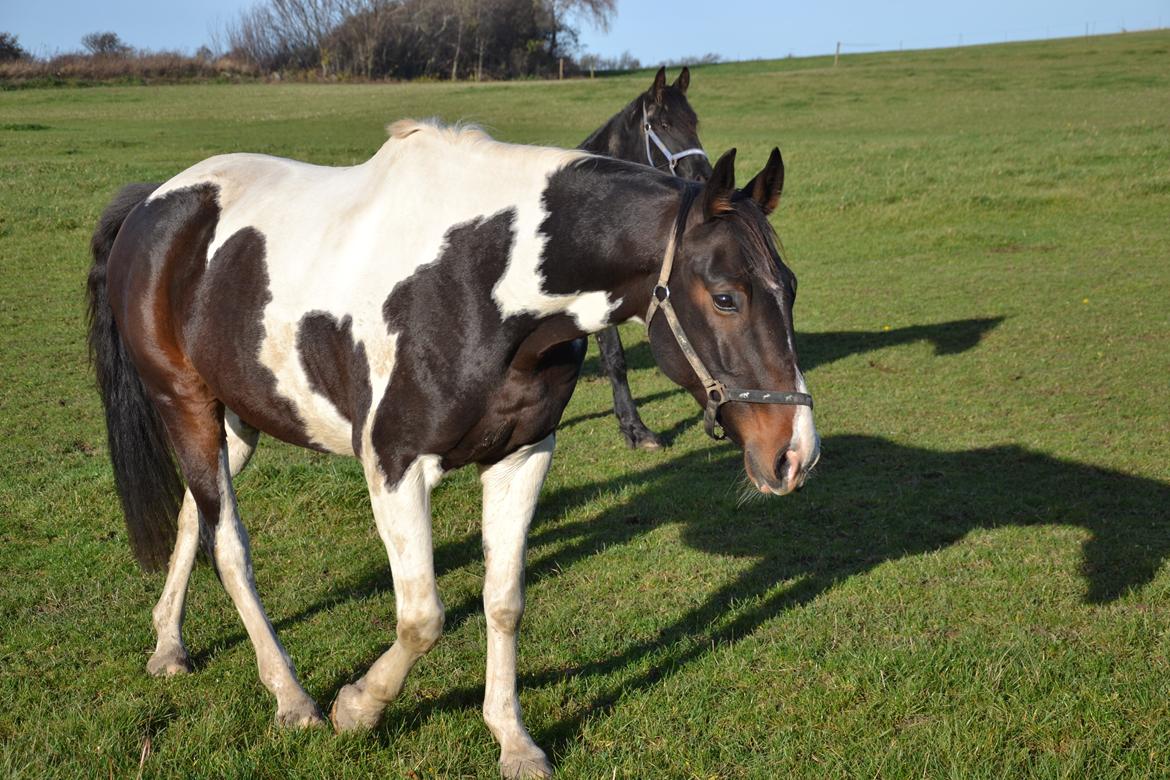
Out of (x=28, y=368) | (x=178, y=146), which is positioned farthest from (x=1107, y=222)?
(x=178, y=146)

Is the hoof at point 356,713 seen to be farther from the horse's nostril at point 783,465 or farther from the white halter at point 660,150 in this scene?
the white halter at point 660,150

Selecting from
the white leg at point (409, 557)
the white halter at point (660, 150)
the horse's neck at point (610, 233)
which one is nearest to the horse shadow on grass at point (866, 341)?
the white halter at point (660, 150)

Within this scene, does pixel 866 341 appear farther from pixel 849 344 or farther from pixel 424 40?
pixel 424 40

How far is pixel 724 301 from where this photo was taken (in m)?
3.14

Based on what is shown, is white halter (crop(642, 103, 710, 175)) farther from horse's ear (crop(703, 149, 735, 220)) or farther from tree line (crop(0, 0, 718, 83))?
tree line (crop(0, 0, 718, 83))

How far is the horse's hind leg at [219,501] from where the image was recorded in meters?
3.98

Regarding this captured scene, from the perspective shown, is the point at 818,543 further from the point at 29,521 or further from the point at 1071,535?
the point at 29,521

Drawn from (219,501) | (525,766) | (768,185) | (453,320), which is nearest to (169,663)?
(219,501)

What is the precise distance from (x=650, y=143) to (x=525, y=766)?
17.6ft

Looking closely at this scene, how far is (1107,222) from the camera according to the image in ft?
59.0

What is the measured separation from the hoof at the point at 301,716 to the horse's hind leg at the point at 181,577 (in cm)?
75

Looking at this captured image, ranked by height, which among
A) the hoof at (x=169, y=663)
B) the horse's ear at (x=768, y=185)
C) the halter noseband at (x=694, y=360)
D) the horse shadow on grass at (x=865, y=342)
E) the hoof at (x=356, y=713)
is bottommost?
the horse shadow on grass at (x=865, y=342)

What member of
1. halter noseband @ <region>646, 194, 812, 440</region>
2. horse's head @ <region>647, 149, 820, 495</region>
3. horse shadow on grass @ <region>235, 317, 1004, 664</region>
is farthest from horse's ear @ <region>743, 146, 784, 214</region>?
horse shadow on grass @ <region>235, 317, 1004, 664</region>

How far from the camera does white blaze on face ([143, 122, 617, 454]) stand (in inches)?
134
